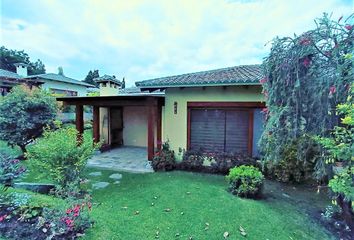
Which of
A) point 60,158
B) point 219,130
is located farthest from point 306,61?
point 60,158

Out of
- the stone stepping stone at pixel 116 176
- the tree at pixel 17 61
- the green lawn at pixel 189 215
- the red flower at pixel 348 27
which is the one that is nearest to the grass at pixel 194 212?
the green lawn at pixel 189 215

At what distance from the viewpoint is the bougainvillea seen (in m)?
4.59

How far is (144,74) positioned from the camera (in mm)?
29016

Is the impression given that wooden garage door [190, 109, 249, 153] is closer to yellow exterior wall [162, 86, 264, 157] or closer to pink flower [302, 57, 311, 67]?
yellow exterior wall [162, 86, 264, 157]

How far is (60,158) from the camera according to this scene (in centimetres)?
598

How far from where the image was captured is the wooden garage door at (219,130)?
9.34 metres

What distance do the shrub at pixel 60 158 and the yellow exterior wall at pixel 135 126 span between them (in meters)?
8.43

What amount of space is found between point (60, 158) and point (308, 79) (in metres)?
6.59

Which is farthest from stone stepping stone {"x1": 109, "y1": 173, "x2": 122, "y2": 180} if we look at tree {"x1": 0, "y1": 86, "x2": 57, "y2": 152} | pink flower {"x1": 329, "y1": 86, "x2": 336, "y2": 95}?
pink flower {"x1": 329, "y1": 86, "x2": 336, "y2": 95}

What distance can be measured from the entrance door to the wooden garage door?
251 inches

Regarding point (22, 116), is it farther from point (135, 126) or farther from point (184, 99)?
point (184, 99)

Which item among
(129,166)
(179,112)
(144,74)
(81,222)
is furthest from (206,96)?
(144,74)

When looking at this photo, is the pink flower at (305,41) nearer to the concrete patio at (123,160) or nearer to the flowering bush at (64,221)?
A: the flowering bush at (64,221)

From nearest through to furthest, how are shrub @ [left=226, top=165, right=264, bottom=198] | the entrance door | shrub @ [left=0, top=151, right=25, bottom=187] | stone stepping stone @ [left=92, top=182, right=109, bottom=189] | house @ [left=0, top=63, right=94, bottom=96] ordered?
shrub @ [left=0, top=151, right=25, bottom=187], shrub @ [left=226, top=165, right=264, bottom=198], stone stepping stone @ [left=92, top=182, right=109, bottom=189], the entrance door, house @ [left=0, top=63, right=94, bottom=96]
